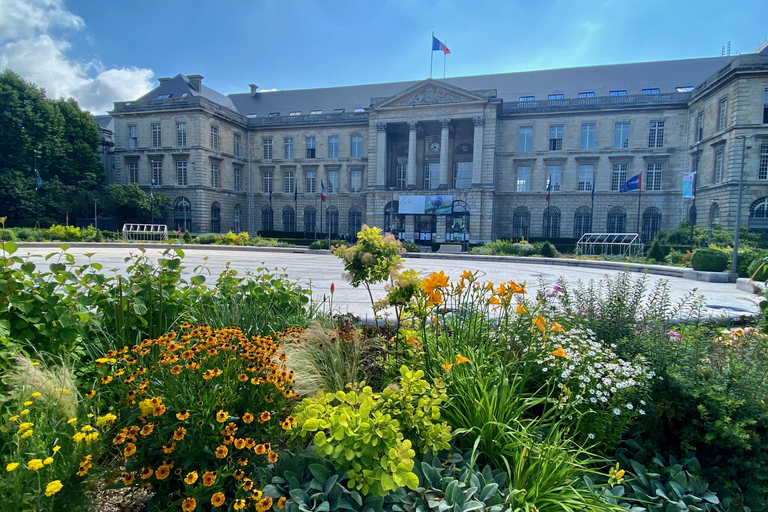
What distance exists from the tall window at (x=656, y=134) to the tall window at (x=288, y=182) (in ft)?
123

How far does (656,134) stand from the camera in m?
36.8

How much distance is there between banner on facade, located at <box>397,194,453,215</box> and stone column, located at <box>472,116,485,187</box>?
325 centimetres

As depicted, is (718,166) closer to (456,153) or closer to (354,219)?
(456,153)

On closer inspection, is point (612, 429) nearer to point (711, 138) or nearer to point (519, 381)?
point (519, 381)

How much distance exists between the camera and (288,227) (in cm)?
4712

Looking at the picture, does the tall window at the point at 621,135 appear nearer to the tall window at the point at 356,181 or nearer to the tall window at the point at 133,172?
the tall window at the point at 356,181

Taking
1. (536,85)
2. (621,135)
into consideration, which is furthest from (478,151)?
(621,135)

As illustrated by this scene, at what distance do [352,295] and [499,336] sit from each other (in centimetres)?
526

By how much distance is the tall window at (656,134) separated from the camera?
36562 millimetres

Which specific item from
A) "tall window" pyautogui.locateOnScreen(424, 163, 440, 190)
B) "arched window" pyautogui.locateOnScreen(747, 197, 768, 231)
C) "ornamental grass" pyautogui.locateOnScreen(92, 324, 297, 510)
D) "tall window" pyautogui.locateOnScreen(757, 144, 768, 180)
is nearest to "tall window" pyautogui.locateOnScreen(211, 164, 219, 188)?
"tall window" pyautogui.locateOnScreen(424, 163, 440, 190)

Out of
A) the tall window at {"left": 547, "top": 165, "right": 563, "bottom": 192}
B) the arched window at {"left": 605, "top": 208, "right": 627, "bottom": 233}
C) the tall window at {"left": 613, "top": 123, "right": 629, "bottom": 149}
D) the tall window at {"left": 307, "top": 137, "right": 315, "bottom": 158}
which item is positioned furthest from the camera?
the tall window at {"left": 307, "top": 137, "right": 315, "bottom": 158}

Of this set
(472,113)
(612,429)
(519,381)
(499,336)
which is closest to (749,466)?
(612,429)

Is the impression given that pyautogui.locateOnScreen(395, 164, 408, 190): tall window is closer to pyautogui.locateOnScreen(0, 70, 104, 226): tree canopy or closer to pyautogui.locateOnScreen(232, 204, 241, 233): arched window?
pyautogui.locateOnScreen(232, 204, 241, 233): arched window

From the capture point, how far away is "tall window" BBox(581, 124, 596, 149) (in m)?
38.3
